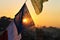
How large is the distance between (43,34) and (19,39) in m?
1.26

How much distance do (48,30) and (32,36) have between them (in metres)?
0.73

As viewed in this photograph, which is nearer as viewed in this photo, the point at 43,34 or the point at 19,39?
the point at 19,39

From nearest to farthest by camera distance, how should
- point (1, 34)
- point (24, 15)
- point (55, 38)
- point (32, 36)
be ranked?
1. point (24, 15)
2. point (1, 34)
3. point (32, 36)
4. point (55, 38)

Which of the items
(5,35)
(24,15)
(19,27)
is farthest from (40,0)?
(5,35)

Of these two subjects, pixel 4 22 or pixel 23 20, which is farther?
pixel 4 22

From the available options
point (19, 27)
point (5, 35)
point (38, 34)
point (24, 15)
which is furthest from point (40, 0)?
point (38, 34)

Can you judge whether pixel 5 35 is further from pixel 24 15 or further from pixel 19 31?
pixel 24 15

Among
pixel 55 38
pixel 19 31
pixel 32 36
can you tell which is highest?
pixel 19 31

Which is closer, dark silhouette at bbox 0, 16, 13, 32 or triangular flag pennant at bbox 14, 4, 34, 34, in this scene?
triangular flag pennant at bbox 14, 4, 34, 34

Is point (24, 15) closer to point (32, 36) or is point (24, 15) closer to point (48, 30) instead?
point (32, 36)

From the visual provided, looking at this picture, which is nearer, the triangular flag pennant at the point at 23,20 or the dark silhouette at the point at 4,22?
the triangular flag pennant at the point at 23,20

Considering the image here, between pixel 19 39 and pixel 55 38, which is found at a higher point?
pixel 19 39

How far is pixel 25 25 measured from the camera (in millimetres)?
2461

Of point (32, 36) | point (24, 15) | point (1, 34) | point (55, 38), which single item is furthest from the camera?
point (55, 38)
